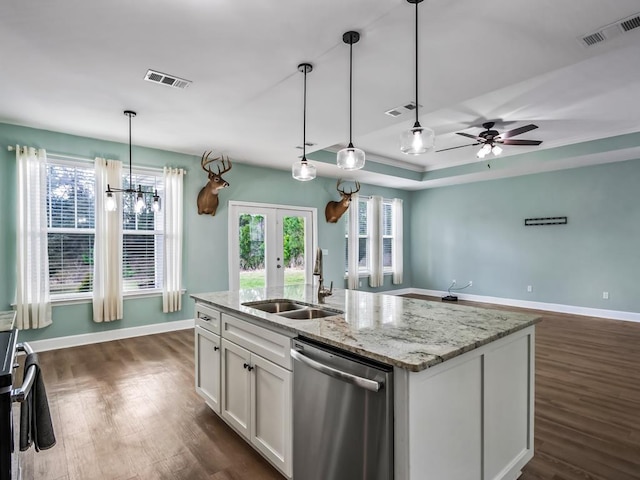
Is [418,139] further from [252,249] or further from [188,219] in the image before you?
[252,249]

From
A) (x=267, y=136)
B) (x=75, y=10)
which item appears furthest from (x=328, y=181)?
(x=75, y=10)

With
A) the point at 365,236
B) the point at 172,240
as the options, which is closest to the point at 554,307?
the point at 365,236

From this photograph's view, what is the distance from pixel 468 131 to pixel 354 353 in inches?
186

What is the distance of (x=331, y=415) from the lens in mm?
1575

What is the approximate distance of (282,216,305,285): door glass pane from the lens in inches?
265

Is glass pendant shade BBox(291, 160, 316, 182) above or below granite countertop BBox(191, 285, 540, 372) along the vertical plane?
above

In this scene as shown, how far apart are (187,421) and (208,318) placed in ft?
2.60

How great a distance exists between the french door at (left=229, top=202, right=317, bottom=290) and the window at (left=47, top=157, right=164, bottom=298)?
1.37 metres

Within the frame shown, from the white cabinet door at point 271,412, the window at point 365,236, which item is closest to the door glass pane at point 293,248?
the window at point 365,236

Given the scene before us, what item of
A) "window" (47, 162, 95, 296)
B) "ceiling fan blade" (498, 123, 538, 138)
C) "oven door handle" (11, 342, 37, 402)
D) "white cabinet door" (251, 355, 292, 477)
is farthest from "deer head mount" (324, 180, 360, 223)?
"oven door handle" (11, 342, 37, 402)

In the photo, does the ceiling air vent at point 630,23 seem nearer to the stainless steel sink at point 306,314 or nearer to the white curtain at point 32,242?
the stainless steel sink at point 306,314

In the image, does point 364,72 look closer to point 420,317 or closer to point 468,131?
point 420,317

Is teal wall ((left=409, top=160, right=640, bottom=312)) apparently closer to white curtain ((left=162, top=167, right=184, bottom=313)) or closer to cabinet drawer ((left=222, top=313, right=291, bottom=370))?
white curtain ((left=162, top=167, right=184, bottom=313))

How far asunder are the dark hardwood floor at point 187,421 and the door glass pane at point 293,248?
2781mm
